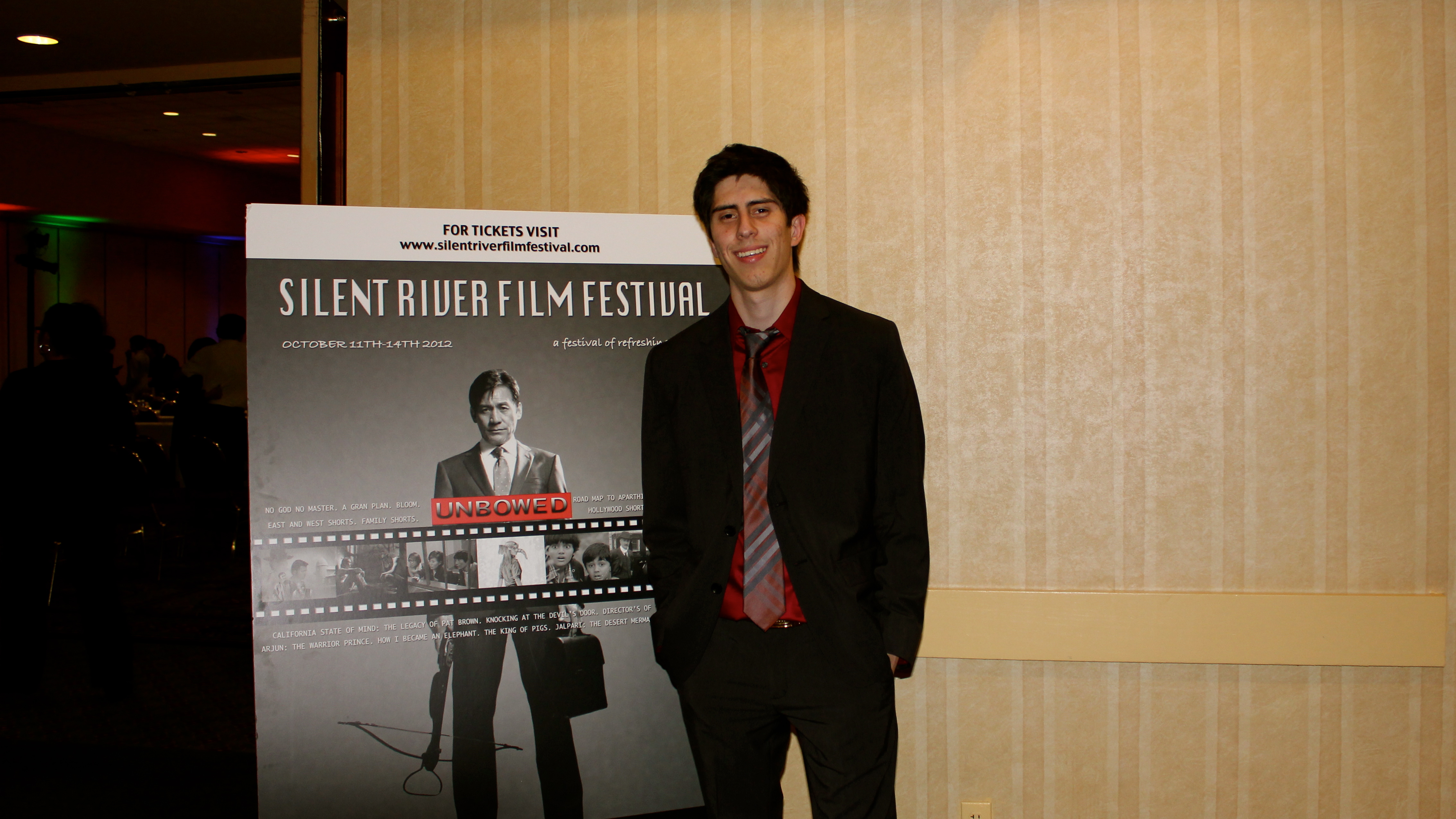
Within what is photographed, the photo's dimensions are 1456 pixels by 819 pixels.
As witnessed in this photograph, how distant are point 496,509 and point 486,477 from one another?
0.08 metres

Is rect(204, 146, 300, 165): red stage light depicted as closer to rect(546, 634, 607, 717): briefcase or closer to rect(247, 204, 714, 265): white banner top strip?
rect(247, 204, 714, 265): white banner top strip

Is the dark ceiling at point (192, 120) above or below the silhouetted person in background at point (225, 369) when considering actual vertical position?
above

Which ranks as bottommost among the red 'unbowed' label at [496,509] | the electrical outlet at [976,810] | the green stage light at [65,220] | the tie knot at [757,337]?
the electrical outlet at [976,810]

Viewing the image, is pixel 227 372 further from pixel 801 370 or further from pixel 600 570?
pixel 801 370

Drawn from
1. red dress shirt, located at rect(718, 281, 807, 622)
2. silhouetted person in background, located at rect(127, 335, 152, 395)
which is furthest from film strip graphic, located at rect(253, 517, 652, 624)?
silhouetted person in background, located at rect(127, 335, 152, 395)

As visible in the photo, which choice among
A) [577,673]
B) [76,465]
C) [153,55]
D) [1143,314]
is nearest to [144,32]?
[153,55]

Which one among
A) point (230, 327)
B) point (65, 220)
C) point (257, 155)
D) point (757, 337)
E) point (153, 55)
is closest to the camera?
point (757, 337)

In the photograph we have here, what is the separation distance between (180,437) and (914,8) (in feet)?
18.2

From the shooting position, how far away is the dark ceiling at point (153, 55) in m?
4.89

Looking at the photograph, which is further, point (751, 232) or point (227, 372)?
point (227, 372)

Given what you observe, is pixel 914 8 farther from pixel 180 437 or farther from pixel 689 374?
pixel 180 437

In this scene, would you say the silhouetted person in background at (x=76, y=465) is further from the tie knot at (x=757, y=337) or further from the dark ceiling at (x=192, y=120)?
the dark ceiling at (x=192, y=120)

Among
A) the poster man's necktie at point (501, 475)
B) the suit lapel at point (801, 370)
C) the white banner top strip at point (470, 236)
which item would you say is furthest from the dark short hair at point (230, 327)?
the suit lapel at point (801, 370)

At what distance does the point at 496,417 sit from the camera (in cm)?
197
